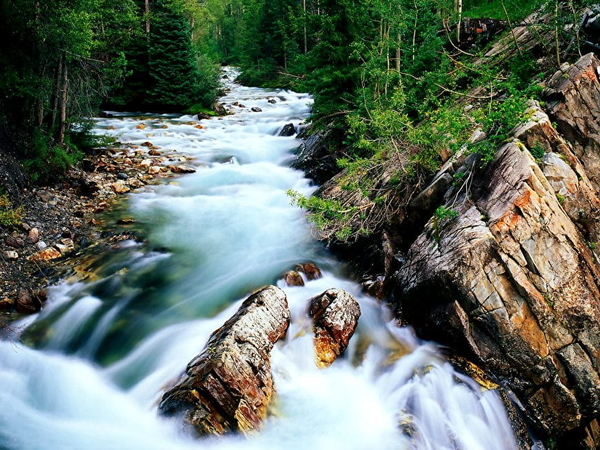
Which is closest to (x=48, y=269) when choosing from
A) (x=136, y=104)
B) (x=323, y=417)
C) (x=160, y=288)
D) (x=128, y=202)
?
(x=160, y=288)

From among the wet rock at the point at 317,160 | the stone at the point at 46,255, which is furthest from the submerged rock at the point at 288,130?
the stone at the point at 46,255

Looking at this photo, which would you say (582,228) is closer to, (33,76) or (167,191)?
(167,191)

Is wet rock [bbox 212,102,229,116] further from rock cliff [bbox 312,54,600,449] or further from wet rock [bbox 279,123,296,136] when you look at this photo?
rock cliff [bbox 312,54,600,449]

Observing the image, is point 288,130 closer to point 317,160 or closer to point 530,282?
point 317,160

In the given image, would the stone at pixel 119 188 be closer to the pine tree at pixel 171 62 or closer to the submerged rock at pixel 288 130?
the submerged rock at pixel 288 130

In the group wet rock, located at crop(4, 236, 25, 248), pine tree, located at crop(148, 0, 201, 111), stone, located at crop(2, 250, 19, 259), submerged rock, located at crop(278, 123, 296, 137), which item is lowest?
stone, located at crop(2, 250, 19, 259)

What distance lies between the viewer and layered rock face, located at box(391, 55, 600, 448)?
5781 mm

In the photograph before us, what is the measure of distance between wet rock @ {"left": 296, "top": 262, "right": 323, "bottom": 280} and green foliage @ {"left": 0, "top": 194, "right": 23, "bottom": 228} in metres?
6.87

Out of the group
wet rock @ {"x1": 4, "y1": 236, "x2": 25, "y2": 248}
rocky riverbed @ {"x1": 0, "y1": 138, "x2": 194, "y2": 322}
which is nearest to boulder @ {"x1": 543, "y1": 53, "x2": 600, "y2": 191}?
rocky riverbed @ {"x1": 0, "y1": 138, "x2": 194, "y2": 322}

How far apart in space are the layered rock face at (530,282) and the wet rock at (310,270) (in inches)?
96.1

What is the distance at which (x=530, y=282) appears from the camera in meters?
5.99

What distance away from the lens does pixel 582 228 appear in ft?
21.6

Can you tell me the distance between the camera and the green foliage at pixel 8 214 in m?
9.32

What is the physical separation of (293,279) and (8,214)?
22.8 feet
